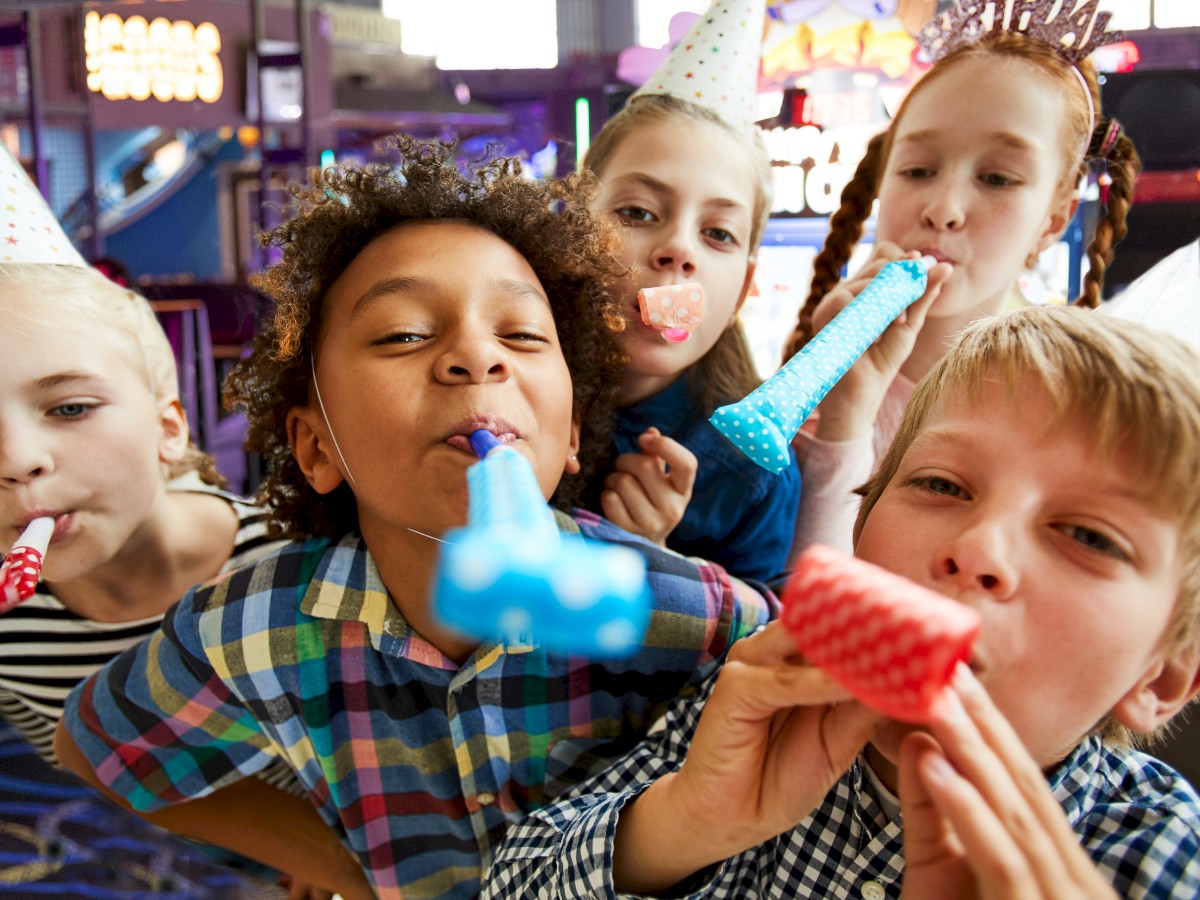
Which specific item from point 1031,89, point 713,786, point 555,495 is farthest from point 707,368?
point 713,786

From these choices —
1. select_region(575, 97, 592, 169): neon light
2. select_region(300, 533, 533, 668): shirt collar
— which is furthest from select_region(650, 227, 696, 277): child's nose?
select_region(575, 97, 592, 169): neon light

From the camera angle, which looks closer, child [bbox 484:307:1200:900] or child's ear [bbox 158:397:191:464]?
child [bbox 484:307:1200:900]

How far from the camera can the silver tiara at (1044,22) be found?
119 cm

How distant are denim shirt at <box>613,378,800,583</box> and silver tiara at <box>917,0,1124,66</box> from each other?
0.56m

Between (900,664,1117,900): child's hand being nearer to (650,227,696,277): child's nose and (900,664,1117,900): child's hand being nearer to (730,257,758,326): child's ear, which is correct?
(650,227,696,277): child's nose

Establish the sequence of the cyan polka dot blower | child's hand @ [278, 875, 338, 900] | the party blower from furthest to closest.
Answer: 1. child's hand @ [278, 875, 338, 900]
2. the cyan polka dot blower
3. the party blower

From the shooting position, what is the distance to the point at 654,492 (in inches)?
43.6

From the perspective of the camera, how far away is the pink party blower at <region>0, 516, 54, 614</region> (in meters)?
0.90

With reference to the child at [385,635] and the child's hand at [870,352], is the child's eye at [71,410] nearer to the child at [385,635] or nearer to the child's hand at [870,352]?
the child at [385,635]

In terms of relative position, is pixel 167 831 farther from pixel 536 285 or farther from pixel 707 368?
pixel 707 368

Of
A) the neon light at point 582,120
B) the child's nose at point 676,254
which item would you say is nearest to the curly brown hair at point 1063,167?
the child's nose at point 676,254

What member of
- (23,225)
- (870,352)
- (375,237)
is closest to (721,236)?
(870,352)

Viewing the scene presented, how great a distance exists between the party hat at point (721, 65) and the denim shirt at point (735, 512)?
0.43 m

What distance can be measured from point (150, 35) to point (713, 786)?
6.90 m
